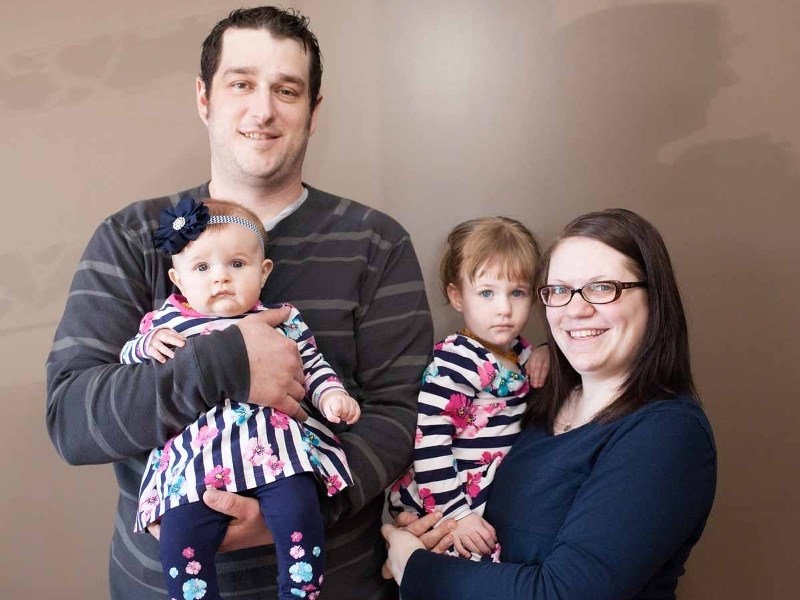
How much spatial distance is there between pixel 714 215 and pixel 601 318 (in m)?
1.10

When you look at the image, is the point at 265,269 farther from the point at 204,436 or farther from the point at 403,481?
the point at 403,481

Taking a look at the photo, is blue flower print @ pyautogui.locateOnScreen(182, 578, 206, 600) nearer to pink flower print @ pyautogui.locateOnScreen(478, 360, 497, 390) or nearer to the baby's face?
the baby's face

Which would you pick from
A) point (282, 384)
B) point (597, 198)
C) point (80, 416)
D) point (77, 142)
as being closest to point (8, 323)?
point (77, 142)

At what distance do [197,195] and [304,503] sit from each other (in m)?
0.88

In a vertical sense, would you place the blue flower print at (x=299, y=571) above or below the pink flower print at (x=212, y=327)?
below

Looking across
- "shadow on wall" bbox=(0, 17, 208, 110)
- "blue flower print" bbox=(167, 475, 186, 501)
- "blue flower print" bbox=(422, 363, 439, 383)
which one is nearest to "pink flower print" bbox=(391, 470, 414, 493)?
"blue flower print" bbox=(422, 363, 439, 383)

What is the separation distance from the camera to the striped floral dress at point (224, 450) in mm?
1632

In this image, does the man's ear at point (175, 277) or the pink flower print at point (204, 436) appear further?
the man's ear at point (175, 277)

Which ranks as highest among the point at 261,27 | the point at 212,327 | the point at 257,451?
the point at 261,27

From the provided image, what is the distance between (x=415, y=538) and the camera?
200 centimetres

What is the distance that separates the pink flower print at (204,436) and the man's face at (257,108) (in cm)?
67

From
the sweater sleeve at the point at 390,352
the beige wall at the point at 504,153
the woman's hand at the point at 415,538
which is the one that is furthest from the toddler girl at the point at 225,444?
the beige wall at the point at 504,153

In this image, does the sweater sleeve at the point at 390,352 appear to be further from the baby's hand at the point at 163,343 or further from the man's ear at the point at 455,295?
the baby's hand at the point at 163,343

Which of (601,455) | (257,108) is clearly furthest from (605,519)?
(257,108)
